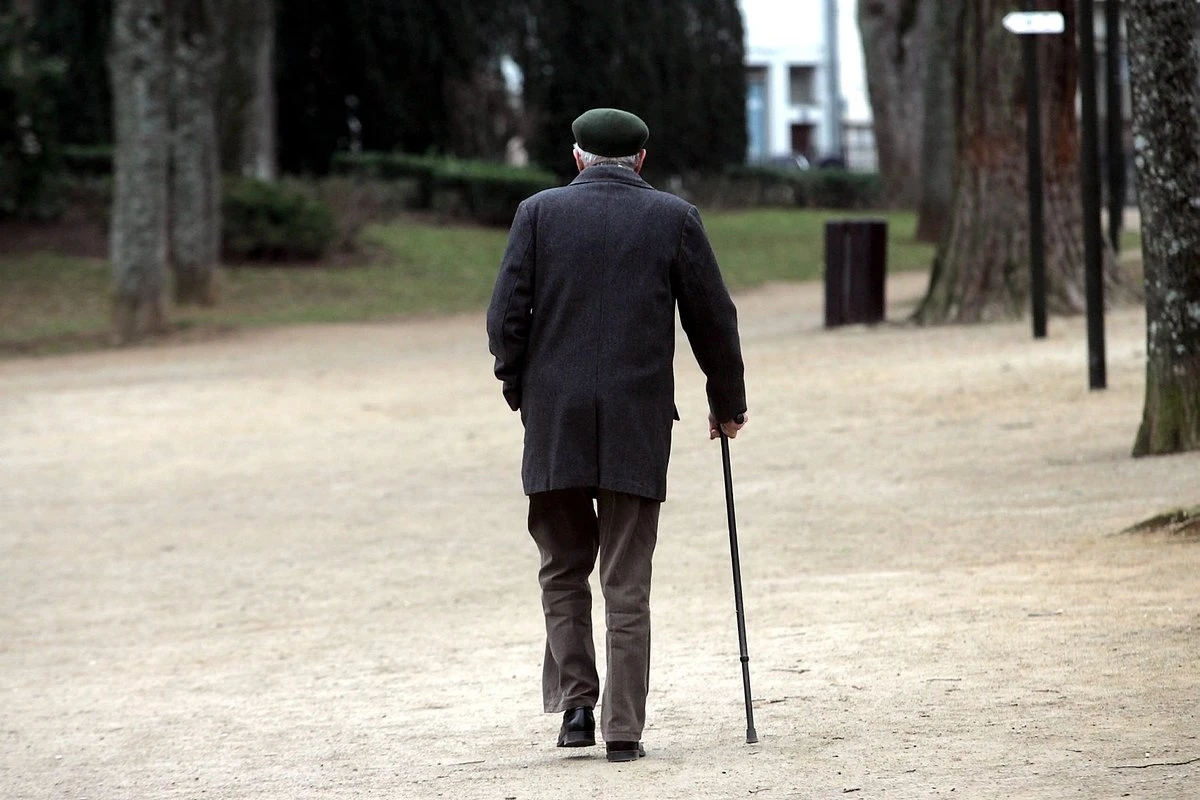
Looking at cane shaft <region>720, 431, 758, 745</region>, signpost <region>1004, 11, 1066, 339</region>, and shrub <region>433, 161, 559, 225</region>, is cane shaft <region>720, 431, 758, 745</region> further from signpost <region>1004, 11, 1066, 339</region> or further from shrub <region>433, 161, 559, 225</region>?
shrub <region>433, 161, 559, 225</region>

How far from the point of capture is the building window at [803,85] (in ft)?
215

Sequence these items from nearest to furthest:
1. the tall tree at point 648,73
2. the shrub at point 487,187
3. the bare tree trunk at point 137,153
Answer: the bare tree trunk at point 137,153
the shrub at point 487,187
the tall tree at point 648,73

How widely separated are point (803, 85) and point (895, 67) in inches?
1210

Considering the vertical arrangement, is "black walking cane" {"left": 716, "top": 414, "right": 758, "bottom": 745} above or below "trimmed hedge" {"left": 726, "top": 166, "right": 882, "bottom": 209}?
below

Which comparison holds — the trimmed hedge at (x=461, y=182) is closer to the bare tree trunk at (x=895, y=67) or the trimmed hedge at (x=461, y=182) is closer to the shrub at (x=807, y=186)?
the bare tree trunk at (x=895, y=67)

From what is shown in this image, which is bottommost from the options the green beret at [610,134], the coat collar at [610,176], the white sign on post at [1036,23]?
the coat collar at [610,176]

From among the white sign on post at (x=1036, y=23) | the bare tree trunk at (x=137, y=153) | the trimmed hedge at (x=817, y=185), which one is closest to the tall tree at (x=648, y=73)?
the trimmed hedge at (x=817, y=185)

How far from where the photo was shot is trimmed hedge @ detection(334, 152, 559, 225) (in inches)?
1379

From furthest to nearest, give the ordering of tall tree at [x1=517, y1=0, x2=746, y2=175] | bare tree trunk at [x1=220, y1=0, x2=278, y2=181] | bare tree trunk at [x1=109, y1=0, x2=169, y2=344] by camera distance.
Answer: tall tree at [x1=517, y1=0, x2=746, y2=175] → bare tree trunk at [x1=220, y1=0, x2=278, y2=181] → bare tree trunk at [x1=109, y1=0, x2=169, y2=344]

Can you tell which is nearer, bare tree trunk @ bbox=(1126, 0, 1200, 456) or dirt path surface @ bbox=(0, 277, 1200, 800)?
dirt path surface @ bbox=(0, 277, 1200, 800)

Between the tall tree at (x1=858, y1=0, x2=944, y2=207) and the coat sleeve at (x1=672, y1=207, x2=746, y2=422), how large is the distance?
30.1 m

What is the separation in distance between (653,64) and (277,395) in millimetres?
29172

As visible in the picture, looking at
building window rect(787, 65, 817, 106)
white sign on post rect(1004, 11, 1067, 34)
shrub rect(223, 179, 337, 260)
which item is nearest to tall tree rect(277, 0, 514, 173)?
shrub rect(223, 179, 337, 260)

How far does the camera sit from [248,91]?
30969 millimetres
